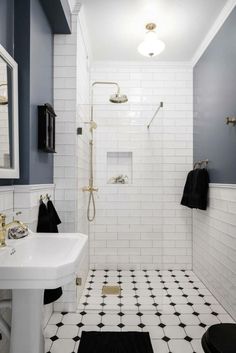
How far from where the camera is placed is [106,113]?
10.7 feet

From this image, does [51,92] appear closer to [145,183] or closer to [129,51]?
[129,51]

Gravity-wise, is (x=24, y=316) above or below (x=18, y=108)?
below

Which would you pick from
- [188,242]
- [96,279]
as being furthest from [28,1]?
[188,242]

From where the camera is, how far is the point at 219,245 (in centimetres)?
259

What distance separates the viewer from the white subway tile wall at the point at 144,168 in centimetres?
331

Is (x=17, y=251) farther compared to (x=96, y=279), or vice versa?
(x=96, y=279)

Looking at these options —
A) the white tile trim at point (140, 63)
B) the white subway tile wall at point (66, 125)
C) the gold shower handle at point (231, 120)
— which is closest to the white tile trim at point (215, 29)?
the white tile trim at point (140, 63)

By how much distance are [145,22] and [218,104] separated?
1.14 metres

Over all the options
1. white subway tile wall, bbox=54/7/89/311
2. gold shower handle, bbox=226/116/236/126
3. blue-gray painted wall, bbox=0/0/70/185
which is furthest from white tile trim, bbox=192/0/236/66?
blue-gray painted wall, bbox=0/0/70/185

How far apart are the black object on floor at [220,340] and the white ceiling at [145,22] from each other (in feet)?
8.52

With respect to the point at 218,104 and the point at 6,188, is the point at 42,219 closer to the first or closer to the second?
the point at 6,188

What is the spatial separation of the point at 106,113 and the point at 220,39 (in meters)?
1.49

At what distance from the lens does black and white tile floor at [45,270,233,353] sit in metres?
1.95

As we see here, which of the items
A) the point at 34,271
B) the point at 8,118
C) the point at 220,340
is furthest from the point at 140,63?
the point at 220,340
